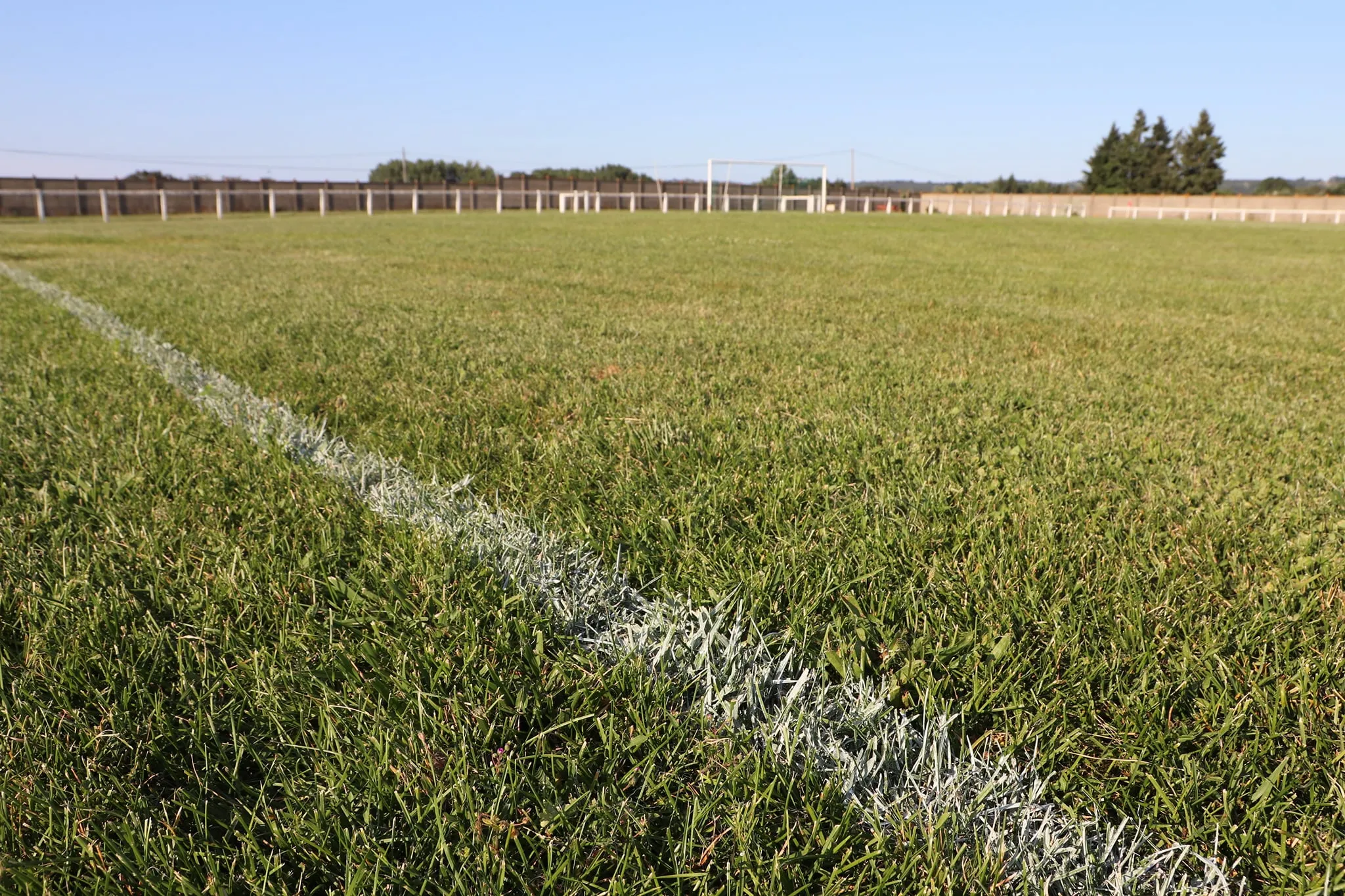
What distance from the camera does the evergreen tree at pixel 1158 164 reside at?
7444 cm

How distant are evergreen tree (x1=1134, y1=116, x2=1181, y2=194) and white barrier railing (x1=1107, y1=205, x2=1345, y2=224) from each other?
31.7m

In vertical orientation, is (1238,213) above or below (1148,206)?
below

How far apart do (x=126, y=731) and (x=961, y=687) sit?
1.30 meters

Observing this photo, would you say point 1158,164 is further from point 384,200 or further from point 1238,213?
point 384,200

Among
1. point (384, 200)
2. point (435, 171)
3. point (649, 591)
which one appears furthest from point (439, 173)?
point (649, 591)

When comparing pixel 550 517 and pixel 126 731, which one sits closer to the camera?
pixel 126 731

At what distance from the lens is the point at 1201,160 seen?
74.9 meters

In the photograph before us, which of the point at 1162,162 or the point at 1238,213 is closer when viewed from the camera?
the point at 1238,213

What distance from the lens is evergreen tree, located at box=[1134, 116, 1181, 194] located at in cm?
7444

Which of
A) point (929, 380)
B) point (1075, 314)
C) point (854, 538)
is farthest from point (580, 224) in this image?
point (854, 538)

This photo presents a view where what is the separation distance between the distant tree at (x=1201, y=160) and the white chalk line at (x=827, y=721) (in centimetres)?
8871

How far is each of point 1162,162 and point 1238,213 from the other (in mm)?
38145

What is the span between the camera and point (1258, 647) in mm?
1479

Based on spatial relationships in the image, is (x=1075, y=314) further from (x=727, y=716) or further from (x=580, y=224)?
(x=580, y=224)
